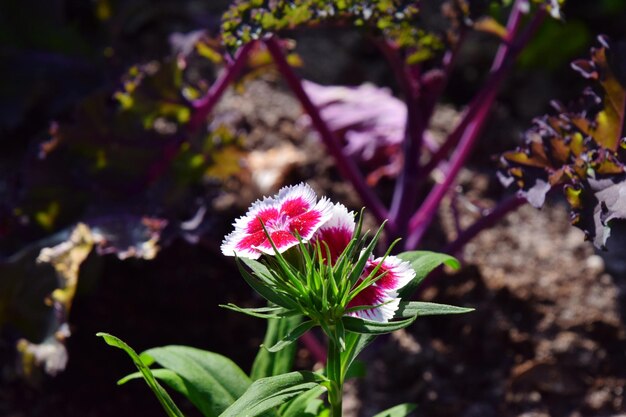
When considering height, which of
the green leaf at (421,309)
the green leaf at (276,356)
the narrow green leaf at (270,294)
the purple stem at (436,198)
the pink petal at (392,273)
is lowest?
the purple stem at (436,198)

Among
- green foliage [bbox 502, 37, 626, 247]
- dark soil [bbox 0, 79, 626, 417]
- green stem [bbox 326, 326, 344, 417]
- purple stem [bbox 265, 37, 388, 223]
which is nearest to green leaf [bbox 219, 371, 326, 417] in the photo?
green stem [bbox 326, 326, 344, 417]

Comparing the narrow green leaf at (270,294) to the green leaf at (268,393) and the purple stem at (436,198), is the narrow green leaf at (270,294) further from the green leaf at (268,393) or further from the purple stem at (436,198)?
the purple stem at (436,198)

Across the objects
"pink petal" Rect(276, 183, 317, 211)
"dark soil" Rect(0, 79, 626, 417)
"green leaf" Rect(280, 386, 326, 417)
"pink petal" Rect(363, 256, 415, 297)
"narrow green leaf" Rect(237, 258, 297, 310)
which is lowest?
"dark soil" Rect(0, 79, 626, 417)

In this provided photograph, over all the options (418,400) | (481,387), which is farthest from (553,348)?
(418,400)

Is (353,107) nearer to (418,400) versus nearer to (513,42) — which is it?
(513,42)

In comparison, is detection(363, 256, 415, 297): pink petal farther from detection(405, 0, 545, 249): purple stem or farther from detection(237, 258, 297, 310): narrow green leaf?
detection(405, 0, 545, 249): purple stem

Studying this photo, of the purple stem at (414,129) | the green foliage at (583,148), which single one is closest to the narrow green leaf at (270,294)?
the green foliage at (583,148)

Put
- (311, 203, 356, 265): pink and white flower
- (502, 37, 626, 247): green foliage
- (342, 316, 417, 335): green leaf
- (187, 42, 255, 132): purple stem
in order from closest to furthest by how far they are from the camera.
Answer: (342, 316, 417, 335): green leaf, (311, 203, 356, 265): pink and white flower, (502, 37, 626, 247): green foliage, (187, 42, 255, 132): purple stem
